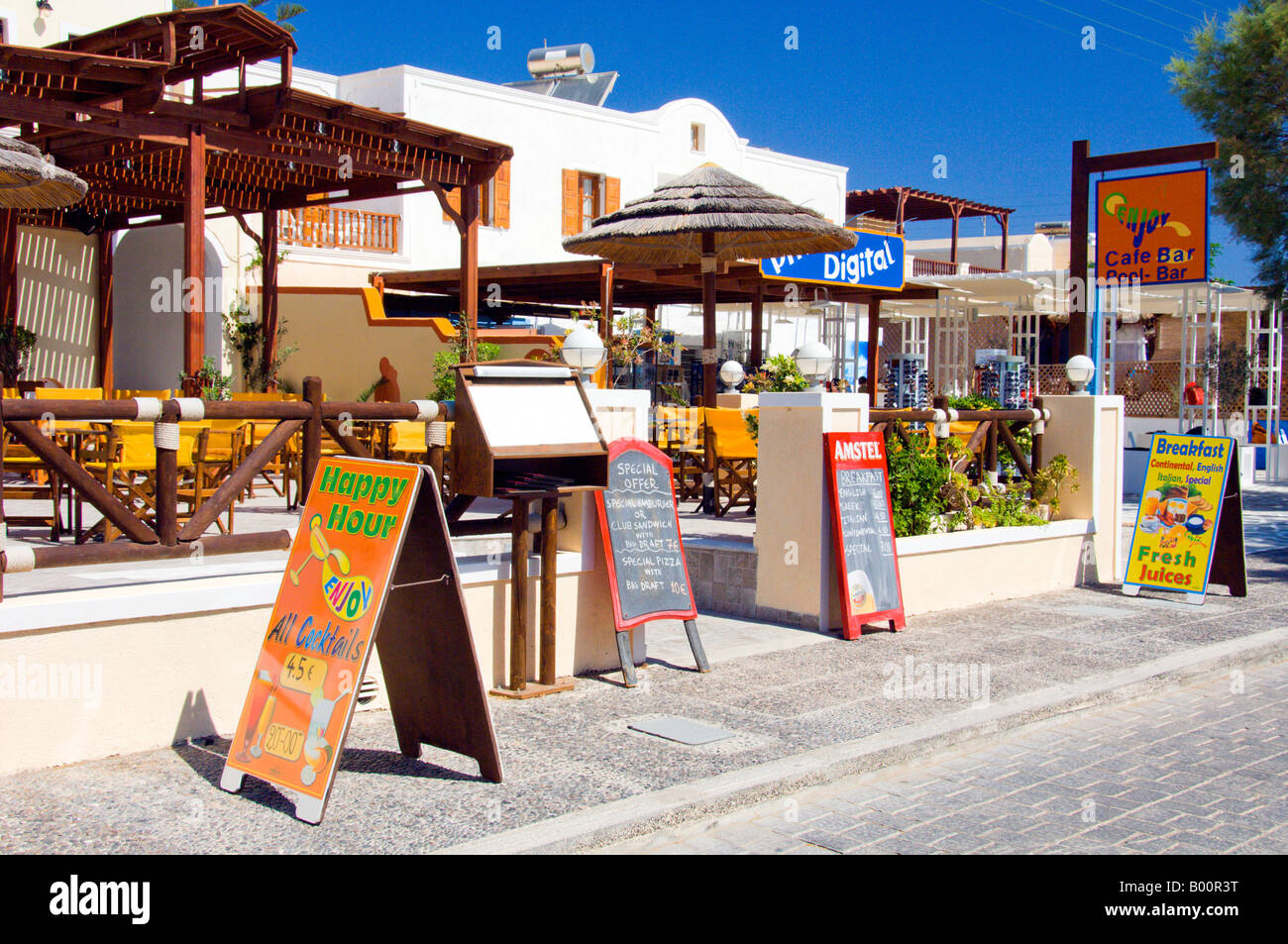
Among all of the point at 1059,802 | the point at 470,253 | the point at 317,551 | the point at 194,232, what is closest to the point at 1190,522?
the point at 1059,802

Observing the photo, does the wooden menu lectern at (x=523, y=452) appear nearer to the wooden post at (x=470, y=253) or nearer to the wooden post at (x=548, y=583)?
the wooden post at (x=548, y=583)

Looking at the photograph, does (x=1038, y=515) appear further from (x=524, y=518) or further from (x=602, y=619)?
(x=524, y=518)

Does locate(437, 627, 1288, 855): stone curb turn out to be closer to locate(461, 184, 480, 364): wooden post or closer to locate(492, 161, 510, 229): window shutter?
locate(461, 184, 480, 364): wooden post

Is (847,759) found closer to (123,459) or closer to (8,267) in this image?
(123,459)

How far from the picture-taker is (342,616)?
462 centimetres

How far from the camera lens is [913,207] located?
3438 centimetres

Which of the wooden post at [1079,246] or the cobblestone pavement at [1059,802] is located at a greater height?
the wooden post at [1079,246]

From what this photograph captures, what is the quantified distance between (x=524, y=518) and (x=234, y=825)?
7.42 ft

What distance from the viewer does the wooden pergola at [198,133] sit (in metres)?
11.5

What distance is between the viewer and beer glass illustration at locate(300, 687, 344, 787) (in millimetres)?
4398

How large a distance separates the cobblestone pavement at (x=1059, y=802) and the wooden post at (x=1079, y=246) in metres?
6.54

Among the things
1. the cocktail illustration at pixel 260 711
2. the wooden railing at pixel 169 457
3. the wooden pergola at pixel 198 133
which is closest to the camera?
the cocktail illustration at pixel 260 711

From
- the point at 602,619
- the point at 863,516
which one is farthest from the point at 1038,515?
the point at 602,619

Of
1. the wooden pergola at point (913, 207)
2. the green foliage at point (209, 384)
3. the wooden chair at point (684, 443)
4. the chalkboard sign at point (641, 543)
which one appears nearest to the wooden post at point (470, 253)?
the green foliage at point (209, 384)
